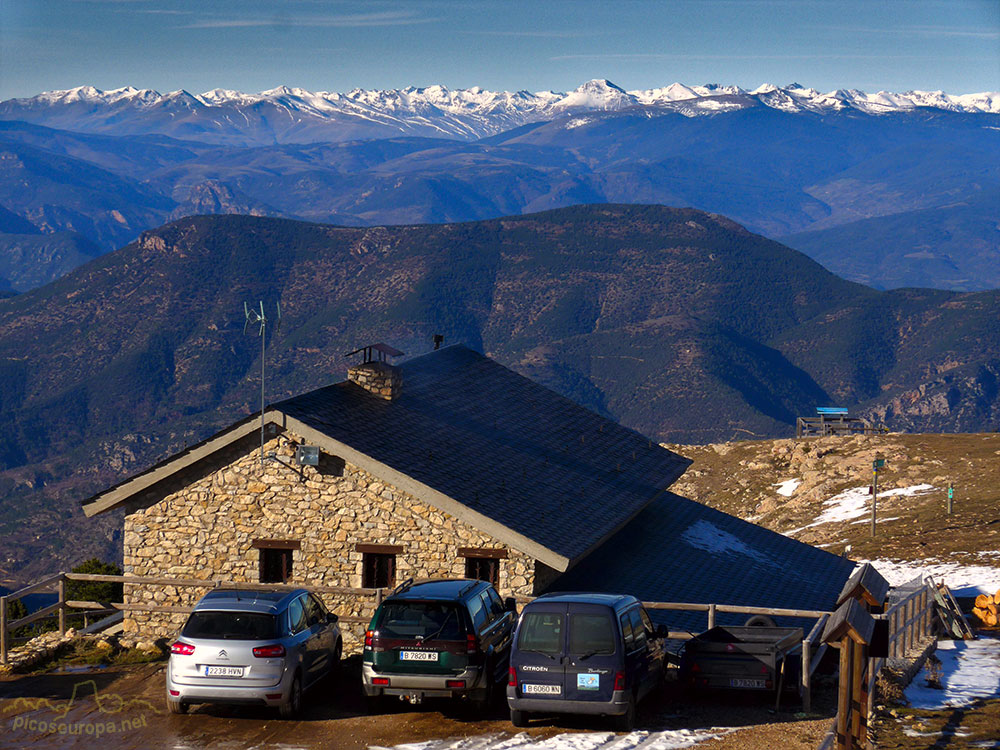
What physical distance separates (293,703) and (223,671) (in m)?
1.22

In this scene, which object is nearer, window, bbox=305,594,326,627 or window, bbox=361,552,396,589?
window, bbox=305,594,326,627

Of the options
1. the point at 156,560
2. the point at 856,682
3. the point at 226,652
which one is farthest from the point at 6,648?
the point at 856,682

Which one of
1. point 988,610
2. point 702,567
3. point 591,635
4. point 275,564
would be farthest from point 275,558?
point 988,610

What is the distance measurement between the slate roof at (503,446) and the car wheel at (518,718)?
17.2ft

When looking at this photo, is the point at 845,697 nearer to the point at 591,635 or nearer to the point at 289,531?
the point at 591,635

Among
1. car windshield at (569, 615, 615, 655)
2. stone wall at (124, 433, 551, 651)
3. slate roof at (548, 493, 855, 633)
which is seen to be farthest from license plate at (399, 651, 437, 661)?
slate roof at (548, 493, 855, 633)

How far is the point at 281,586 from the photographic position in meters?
21.1

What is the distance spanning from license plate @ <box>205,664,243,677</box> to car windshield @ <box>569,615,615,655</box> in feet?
15.8

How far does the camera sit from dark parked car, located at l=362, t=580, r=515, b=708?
57.1 feet

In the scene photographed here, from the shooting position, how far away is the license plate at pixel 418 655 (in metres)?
17.4

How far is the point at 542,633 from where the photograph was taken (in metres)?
16.8

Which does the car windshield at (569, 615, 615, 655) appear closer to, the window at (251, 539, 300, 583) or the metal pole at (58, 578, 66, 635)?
the window at (251, 539, 300, 583)

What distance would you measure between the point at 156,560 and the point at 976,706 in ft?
50.3

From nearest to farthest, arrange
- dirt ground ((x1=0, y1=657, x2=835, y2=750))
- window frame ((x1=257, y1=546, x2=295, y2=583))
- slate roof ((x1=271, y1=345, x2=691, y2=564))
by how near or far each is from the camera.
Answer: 1. dirt ground ((x1=0, y1=657, x2=835, y2=750))
2. window frame ((x1=257, y1=546, x2=295, y2=583))
3. slate roof ((x1=271, y1=345, x2=691, y2=564))
